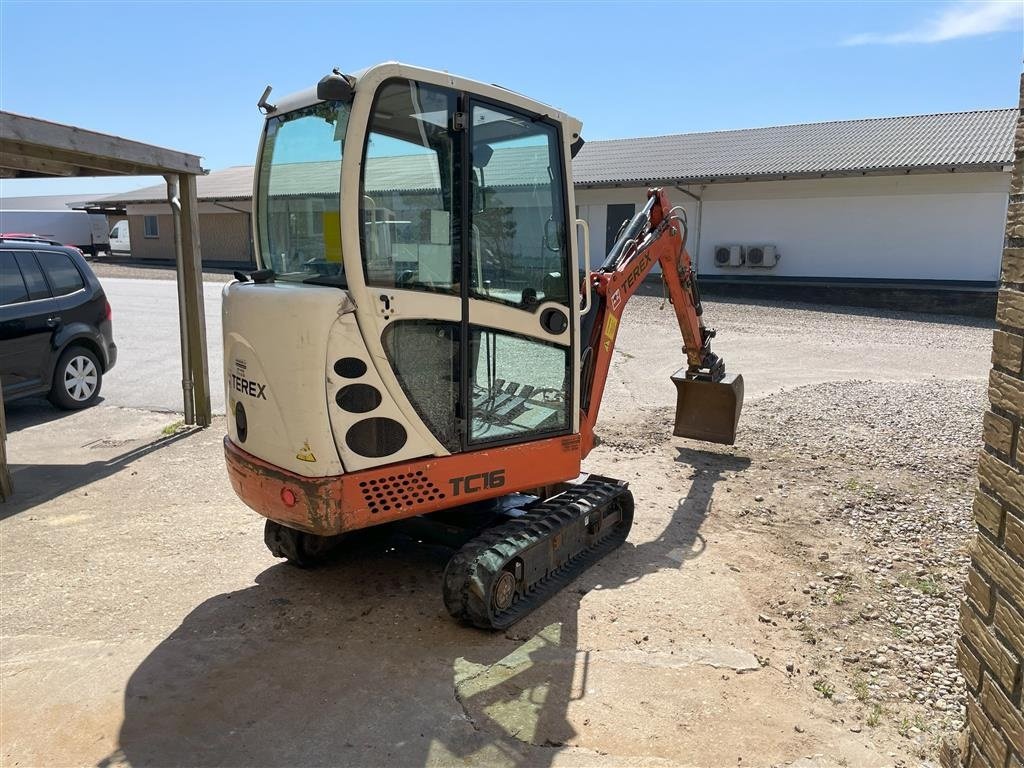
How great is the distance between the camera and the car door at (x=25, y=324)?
805 centimetres

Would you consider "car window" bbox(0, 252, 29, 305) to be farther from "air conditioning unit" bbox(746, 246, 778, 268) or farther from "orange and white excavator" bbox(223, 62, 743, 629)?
"air conditioning unit" bbox(746, 246, 778, 268)

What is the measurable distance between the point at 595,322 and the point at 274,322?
242 cm

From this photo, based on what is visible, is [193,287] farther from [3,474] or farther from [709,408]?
[709,408]

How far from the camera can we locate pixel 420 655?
3816 mm

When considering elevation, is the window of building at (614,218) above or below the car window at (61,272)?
above

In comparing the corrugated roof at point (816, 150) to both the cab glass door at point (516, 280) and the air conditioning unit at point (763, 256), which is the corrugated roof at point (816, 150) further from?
the cab glass door at point (516, 280)

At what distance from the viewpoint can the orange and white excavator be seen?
11.7 ft

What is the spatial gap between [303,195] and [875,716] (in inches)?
140

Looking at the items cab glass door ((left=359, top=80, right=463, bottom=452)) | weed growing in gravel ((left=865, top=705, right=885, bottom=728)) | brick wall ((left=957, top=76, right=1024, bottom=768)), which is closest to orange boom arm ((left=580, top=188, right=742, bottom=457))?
cab glass door ((left=359, top=80, right=463, bottom=452))

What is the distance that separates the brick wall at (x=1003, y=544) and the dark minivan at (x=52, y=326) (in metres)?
8.81

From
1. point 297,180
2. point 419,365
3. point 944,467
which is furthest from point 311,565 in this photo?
point 944,467

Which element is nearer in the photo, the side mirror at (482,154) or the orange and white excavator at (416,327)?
the orange and white excavator at (416,327)

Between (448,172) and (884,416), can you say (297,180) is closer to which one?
(448,172)

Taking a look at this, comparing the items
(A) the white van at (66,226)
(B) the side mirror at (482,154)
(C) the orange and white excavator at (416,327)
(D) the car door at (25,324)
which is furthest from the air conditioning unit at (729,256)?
(A) the white van at (66,226)
